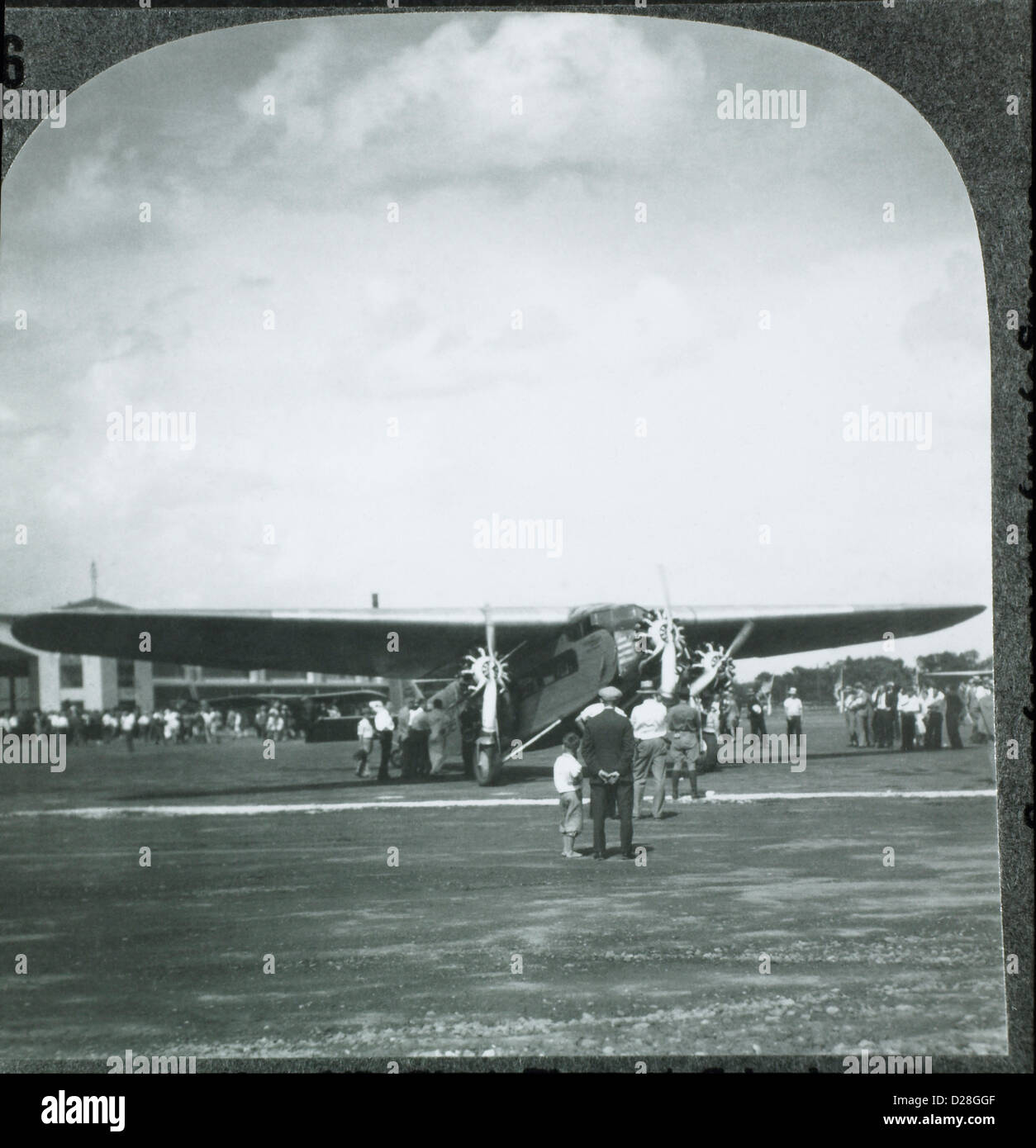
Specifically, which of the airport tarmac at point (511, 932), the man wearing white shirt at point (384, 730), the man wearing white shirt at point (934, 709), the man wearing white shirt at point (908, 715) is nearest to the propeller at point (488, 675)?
the man wearing white shirt at point (384, 730)

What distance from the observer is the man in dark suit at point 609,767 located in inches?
194

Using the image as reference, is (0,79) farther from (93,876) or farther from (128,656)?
(93,876)

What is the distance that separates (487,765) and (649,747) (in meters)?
0.97

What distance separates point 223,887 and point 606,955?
4.73 ft

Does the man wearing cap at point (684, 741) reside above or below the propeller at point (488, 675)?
below

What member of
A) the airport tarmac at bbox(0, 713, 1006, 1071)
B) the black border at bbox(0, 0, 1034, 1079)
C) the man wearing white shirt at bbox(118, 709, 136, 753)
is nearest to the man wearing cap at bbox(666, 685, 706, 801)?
the airport tarmac at bbox(0, 713, 1006, 1071)

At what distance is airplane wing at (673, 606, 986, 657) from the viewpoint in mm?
4098

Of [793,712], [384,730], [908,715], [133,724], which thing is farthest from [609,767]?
[384,730]

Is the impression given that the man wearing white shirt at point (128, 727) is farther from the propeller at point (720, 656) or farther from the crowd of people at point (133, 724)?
the propeller at point (720, 656)

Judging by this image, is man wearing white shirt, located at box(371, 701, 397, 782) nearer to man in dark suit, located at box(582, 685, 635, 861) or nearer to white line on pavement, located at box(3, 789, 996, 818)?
white line on pavement, located at box(3, 789, 996, 818)

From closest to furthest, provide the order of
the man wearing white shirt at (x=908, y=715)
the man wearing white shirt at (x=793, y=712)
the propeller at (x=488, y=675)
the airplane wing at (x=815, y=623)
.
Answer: the man wearing white shirt at (x=908, y=715) < the airplane wing at (x=815, y=623) < the man wearing white shirt at (x=793, y=712) < the propeller at (x=488, y=675)

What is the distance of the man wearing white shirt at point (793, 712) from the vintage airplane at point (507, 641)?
0.28 m

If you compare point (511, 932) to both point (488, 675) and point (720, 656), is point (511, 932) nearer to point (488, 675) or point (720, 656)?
point (720, 656)
